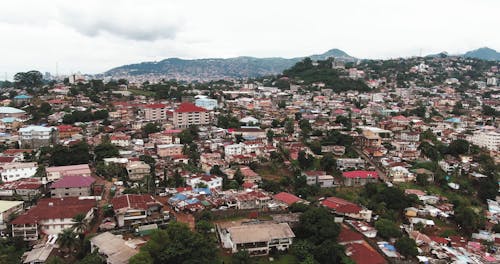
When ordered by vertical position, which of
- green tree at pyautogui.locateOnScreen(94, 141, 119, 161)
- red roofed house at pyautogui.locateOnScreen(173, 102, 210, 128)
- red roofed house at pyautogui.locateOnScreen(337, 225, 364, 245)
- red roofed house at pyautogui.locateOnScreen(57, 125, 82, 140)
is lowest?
red roofed house at pyautogui.locateOnScreen(337, 225, 364, 245)

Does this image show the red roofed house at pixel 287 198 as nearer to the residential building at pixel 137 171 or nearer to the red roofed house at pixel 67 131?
the residential building at pixel 137 171

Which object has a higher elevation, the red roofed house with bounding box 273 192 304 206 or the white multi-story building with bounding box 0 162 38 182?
the white multi-story building with bounding box 0 162 38 182

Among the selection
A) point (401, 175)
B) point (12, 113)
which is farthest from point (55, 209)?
point (12, 113)

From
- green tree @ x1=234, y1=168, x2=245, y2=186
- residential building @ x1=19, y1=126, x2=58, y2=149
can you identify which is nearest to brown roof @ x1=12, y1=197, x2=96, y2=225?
green tree @ x1=234, y1=168, x2=245, y2=186

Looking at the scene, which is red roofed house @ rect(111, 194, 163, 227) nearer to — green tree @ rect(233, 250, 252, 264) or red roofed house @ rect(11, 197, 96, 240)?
red roofed house @ rect(11, 197, 96, 240)

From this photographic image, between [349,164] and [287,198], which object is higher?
[349,164]

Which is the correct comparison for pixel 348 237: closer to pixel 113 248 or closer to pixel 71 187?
pixel 113 248
